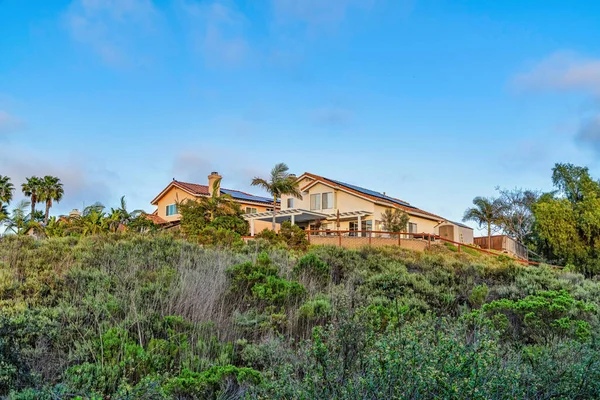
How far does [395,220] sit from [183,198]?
55.4 ft

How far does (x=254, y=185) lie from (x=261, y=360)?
22814 millimetres

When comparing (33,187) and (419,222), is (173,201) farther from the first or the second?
(419,222)

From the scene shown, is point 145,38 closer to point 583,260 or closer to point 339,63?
point 339,63

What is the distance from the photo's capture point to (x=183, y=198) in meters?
35.3

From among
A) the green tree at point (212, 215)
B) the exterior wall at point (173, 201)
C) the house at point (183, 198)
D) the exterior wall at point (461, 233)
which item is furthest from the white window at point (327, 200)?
the exterior wall at point (461, 233)

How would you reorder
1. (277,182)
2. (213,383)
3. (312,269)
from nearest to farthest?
(213,383)
(312,269)
(277,182)

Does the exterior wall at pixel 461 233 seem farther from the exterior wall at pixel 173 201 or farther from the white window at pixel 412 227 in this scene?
the exterior wall at pixel 173 201

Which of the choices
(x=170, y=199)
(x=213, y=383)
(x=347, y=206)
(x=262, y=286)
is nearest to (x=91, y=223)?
(x=170, y=199)

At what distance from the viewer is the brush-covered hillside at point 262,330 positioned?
11.0ft

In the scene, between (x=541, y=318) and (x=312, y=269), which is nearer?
(x=541, y=318)

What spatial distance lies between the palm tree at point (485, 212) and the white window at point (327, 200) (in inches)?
610

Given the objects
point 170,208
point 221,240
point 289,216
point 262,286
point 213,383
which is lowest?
point 213,383

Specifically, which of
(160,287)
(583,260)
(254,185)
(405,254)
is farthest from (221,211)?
(583,260)

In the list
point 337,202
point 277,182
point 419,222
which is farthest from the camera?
point 419,222
